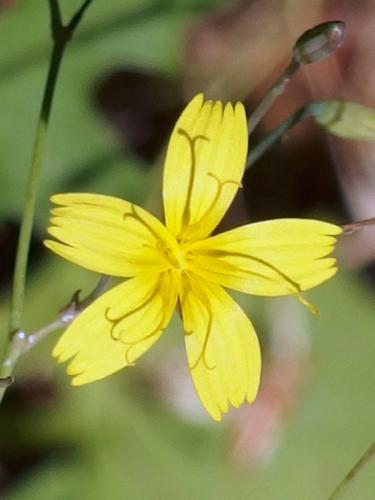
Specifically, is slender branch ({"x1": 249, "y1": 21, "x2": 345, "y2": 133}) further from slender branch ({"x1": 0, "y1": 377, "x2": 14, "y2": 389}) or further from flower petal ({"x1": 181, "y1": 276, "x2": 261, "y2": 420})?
slender branch ({"x1": 0, "y1": 377, "x2": 14, "y2": 389})

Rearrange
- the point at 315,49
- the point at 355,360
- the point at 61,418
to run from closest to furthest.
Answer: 1. the point at 315,49
2. the point at 61,418
3. the point at 355,360

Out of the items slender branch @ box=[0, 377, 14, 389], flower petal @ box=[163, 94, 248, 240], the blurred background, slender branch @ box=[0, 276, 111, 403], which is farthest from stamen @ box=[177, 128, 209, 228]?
the blurred background

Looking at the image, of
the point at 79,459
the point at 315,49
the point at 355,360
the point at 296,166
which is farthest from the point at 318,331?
the point at 315,49

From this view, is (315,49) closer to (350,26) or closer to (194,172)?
(194,172)

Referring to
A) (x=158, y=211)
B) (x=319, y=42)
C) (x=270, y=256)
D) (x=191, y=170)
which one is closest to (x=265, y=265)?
(x=270, y=256)

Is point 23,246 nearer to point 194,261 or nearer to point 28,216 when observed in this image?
point 28,216

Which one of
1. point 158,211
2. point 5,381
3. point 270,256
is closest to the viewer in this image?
point 5,381

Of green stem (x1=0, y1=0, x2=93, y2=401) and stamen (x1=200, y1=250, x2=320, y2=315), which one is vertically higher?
green stem (x1=0, y1=0, x2=93, y2=401)
